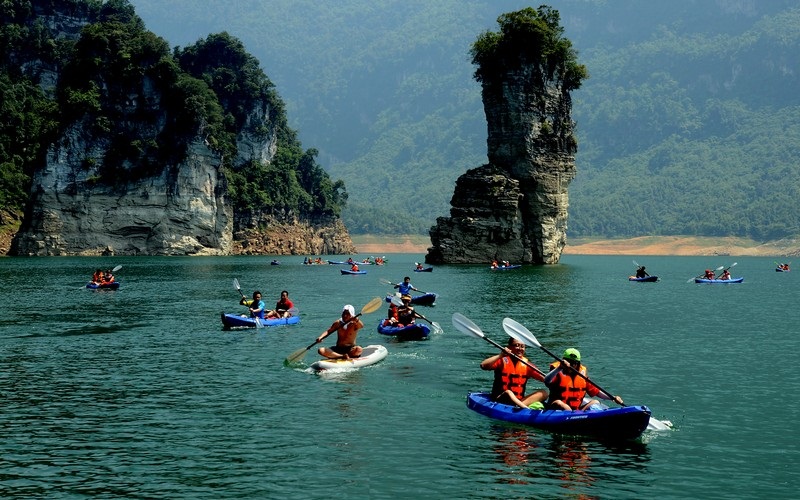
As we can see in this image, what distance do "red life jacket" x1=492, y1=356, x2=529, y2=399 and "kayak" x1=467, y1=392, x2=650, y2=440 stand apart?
0.80 meters

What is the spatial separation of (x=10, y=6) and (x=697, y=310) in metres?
150

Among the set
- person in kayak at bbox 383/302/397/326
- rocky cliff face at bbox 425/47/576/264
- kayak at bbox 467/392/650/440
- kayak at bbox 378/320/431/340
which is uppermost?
rocky cliff face at bbox 425/47/576/264

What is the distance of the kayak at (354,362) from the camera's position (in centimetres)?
2673

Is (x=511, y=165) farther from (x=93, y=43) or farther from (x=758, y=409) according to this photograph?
(x=758, y=409)

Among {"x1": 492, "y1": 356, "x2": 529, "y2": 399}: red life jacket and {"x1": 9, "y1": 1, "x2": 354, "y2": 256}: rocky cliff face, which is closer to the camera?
{"x1": 492, "y1": 356, "x2": 529, "y2": 399}: red life jacket

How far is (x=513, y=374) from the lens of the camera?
20.3 m

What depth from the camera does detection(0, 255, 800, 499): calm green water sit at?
15.5 metres

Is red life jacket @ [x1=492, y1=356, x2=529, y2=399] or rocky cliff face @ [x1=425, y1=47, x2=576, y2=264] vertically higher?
rocky cliff face @ [x1=425, y1=47, x2=576, y2=264]

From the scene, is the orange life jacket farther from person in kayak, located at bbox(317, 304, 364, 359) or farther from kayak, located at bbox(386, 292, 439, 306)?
kayak, located at bbox(386, 292, 439, 306)

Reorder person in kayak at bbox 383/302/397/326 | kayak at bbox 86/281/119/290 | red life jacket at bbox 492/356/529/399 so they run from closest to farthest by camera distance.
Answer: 1. red life jacket at bbox 492/356/529/399
2. person in kayak at bbox 383/302/397/326
3. kayak at bbox 86/281/119/290

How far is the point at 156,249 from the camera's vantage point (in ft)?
453

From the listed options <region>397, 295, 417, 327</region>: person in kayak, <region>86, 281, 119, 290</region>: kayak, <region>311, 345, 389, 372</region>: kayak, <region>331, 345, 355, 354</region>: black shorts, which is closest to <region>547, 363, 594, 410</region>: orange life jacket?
→ <region>311, 345, 389, 372</region>: kayak

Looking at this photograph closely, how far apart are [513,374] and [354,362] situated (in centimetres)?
824

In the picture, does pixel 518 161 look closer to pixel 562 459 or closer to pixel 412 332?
pixel 412 332
